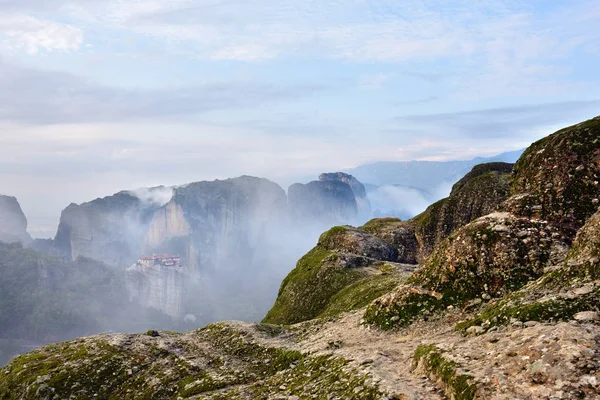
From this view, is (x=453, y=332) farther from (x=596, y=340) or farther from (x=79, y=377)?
(x=79, y=377)

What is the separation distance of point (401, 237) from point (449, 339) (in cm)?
7474

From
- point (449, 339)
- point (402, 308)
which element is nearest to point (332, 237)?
point (402, 308)

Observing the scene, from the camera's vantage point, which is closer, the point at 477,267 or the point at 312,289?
the point at 477,267

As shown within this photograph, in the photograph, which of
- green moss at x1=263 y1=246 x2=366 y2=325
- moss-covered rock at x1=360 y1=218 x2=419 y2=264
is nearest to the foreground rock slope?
green moss at x1=263 y1=246 x2=366 y2=325

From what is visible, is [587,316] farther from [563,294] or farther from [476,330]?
[476,330]

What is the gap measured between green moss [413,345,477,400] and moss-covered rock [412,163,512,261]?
2874 inches

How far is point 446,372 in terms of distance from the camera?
17.3 metres

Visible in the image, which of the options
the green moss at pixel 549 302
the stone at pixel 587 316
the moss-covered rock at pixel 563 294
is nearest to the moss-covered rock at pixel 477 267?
Result: the moss-covered rock at pixel 563 294

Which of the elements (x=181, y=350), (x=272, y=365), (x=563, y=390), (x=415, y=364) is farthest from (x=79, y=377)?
(x=563, y=390)

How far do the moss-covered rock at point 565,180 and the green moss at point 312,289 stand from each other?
113ft

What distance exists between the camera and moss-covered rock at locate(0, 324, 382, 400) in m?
25.2

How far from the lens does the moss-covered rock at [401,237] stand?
9181 cm

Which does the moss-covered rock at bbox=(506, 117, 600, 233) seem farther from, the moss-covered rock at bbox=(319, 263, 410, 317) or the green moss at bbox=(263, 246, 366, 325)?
the green moss at bbox=(263, 246, 366, 325)

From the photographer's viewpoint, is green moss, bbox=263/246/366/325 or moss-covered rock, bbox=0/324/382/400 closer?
moss-covered rock, bbox=0/324/382/400
